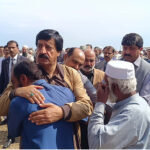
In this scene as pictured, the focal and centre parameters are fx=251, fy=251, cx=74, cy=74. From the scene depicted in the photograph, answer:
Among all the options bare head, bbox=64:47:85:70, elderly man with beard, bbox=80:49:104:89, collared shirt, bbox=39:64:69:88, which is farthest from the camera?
elderly man with beard, bbox=80:49:104:89

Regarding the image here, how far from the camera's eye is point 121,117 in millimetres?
1932

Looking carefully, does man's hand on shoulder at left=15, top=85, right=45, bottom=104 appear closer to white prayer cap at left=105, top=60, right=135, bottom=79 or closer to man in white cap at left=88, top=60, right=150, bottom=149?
man in white cap at left=88, top=60, right=150, bottom=149

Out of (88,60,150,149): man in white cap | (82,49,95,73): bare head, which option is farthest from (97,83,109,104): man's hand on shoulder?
(82,49,95,73): bare head

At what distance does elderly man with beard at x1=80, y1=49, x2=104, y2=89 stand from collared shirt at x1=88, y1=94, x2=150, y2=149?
1.70 m

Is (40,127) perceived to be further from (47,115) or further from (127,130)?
(127,130)

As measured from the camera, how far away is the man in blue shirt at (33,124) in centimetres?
188

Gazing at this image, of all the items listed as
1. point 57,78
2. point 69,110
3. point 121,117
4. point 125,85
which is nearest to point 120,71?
point 125,85

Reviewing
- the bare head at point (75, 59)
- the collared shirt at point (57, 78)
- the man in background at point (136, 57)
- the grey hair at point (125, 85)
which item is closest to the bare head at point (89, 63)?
the bare head at point (75, 59)

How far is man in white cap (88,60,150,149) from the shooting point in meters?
1.90

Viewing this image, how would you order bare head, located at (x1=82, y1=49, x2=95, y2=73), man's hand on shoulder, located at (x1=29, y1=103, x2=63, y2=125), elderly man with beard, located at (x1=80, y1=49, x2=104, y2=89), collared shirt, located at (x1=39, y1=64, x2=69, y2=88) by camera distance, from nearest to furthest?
man's hand on shoulder, located at (x1=29, y1=103, x2=63, y2=125)
collared shirt, located at (x1=39, y1=64, x2=69, y2=88)
elderly man with beard, located at (x1=80, y1=49, x2=104, y2=89)
bare head, located at (x1=82, y1=49, x2=95, y2=73)

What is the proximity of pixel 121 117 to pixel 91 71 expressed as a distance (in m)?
2.00

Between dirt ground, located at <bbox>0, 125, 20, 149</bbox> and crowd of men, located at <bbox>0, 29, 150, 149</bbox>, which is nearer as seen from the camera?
crowd of men, located at <bbox>0, 29, 150, 149</bbox>

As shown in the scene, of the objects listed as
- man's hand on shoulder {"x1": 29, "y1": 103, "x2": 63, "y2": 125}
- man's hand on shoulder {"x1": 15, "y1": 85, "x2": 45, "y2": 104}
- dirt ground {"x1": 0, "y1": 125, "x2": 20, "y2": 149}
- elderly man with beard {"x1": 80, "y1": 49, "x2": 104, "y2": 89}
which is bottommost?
dirt ground {"x1": 0, "y1": 125, "x2": 20, "y2": 149}

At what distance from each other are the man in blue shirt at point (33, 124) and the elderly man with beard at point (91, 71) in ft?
5.26
